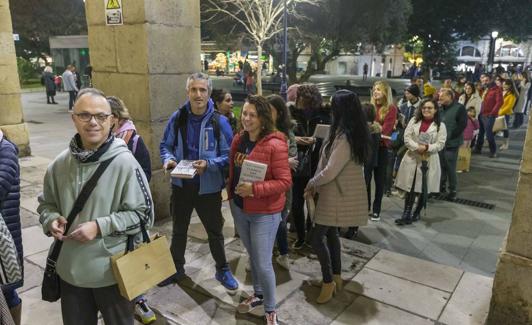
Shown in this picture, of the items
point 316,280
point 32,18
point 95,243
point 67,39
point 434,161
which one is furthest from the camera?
point 32,18

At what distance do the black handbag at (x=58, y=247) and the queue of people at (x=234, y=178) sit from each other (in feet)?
0.05

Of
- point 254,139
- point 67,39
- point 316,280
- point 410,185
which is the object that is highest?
point 67,39

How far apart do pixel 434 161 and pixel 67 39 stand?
2643cm

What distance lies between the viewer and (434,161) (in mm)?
5504

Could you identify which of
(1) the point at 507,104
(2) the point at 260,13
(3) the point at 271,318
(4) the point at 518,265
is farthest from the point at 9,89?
(1) the point at 507,104

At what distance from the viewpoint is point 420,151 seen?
17.6ft

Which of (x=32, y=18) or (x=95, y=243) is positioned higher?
(x=32, y=18)

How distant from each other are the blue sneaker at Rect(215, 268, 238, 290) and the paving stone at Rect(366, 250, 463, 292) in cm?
146

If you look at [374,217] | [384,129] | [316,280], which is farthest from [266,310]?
[384,129]

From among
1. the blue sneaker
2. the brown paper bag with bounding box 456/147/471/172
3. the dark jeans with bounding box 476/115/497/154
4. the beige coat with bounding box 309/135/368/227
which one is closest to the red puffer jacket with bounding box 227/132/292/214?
the beige coat with bounding box 309/135/368/227

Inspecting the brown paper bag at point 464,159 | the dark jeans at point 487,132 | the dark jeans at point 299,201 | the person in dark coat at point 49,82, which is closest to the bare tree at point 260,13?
the person in dark coat at point 49,82

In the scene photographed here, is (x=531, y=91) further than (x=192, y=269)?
Yes

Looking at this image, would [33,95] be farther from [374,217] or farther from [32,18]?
[374,217]

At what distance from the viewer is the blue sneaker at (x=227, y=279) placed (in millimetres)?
3936
